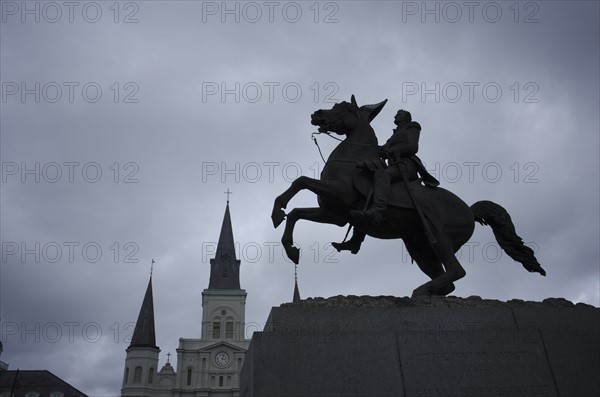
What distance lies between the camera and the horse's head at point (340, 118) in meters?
8.43

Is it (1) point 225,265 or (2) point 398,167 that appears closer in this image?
(2) point 398,167

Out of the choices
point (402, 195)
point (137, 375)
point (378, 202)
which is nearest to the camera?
point (378, 202)

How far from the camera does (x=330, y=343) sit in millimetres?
6324

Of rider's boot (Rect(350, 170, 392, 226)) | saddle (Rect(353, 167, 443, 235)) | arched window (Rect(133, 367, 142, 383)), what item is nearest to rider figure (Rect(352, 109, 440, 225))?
rider's boot (Rect(350, 170, 392, 226))

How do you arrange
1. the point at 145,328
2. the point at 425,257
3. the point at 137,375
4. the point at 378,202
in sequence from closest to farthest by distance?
the point at 378,202
the point at 425,257
the point at 137,375
the point at 145,328

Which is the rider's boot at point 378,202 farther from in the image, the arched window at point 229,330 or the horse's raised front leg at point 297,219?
the arched window at point 229,330

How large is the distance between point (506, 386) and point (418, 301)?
4.86 feet

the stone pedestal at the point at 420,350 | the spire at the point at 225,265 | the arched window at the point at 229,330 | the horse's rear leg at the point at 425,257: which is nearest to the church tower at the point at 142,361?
the arched window at the point at 229,330

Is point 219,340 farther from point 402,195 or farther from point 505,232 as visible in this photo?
point 402,195

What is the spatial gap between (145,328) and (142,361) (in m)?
5.17

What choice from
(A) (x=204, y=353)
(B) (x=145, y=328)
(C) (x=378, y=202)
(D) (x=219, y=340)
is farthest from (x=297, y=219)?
(D) (x=219, y=340)

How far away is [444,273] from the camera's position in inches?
303

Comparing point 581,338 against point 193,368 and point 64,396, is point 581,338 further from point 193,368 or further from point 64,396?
point 193,368

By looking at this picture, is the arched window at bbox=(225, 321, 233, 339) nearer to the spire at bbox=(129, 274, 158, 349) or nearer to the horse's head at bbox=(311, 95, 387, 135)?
the spire at bbox=(129, 274, 158, 349)
